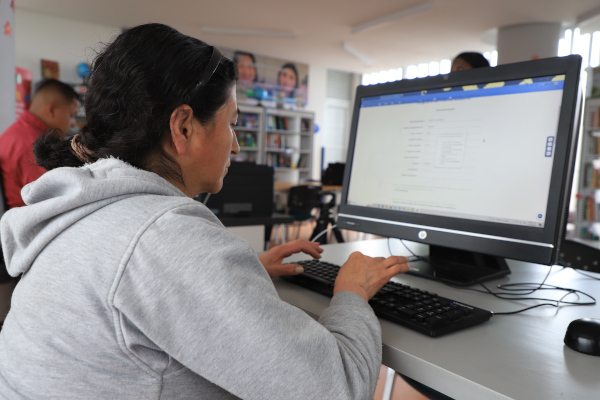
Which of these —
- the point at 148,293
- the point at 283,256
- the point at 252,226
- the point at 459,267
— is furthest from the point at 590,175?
the point at 148,293

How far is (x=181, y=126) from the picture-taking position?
2.23 feet

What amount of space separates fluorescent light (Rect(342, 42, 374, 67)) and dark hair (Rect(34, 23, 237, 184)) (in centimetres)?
719

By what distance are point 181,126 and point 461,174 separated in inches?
24.9

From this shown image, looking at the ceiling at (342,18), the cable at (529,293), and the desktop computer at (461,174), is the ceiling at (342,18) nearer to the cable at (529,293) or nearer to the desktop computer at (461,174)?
the desktop computer at (461,174)

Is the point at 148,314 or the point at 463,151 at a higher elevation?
the point at 463,151

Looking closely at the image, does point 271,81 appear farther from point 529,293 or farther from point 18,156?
point 529,293

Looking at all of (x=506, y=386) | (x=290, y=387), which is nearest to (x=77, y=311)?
(x=290, y=387)

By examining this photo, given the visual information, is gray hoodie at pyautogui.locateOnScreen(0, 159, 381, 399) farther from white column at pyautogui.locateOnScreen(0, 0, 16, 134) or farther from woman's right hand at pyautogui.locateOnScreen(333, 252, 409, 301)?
white column at pyautogui.locateOnScreen(0, 0, 16, 134)

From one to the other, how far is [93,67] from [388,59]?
826cm

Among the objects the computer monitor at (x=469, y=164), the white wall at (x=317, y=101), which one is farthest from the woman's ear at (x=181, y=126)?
the white wall at (x=317, y=101)

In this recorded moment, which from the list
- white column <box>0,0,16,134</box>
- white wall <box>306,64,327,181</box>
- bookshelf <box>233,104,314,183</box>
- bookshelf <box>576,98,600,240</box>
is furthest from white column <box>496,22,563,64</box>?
white column <box>0,0,16,134</box>

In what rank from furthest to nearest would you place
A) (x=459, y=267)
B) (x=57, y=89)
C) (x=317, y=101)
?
1. (x=317, y=101)
2. (x=57, y=89)
3. (x=459, y=267)

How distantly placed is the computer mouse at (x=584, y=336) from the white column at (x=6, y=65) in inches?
116

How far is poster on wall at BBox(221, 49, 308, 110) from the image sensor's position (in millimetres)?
8688
